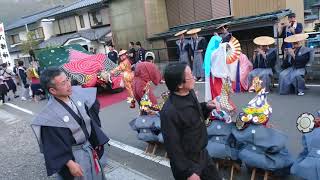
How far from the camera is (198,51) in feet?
37.8

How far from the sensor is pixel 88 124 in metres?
3.28

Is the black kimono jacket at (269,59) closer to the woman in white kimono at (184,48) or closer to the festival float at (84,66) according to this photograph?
the woman in white kimono at (184,48)

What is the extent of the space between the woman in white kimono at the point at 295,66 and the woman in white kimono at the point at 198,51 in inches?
147

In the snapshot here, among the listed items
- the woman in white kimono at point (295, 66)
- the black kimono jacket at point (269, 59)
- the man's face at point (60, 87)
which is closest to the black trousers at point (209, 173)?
the man's face at point (60, 87)

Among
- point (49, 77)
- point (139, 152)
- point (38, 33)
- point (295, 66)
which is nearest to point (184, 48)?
point (295, 66)

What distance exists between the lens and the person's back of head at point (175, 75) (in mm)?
2799

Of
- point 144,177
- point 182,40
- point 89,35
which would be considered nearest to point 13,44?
point 89,35

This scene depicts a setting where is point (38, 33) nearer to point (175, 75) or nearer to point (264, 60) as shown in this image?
point (264, 60)

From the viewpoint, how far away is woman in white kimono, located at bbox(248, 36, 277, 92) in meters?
8.49

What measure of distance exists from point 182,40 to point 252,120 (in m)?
8.54

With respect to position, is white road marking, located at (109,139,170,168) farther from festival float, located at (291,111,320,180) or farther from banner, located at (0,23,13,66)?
banner, located at (0,23,13,66)

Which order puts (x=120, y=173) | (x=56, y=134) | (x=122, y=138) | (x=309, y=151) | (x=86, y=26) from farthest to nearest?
(x=86, y=26), (x=122, y=138), (x=120, y=173), (x=309, y=151), (x=56, y=134)

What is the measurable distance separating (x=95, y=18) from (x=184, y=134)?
24.4 metres

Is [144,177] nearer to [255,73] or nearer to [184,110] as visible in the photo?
[184,110]
